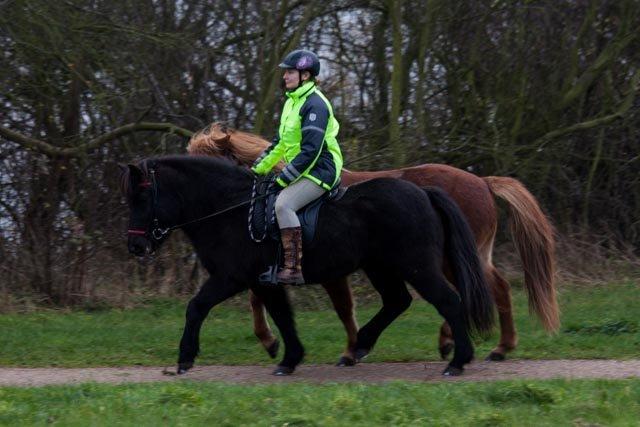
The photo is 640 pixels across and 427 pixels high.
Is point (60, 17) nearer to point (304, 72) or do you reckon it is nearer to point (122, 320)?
point (122, 320)

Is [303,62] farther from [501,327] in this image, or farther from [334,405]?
[501,327]

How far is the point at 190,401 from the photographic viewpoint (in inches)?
253

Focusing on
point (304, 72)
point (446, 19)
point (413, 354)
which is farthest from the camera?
point (446, 19)

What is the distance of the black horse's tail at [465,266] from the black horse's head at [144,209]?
2288 mm

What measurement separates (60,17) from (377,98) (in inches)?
202

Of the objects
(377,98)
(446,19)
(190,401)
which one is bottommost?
(190,401)

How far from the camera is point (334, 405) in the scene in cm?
621

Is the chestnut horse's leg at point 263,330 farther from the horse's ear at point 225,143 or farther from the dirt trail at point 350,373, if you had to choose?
the horse's ear at point 225,143

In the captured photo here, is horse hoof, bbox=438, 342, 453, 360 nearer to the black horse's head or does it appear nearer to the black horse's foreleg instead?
the black horse's foreleg

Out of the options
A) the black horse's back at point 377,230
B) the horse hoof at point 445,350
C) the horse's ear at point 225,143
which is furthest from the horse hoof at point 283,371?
the horse's ear at point 225,143

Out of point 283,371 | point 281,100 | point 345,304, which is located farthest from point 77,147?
point 283,371

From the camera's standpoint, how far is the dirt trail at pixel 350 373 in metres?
7.96

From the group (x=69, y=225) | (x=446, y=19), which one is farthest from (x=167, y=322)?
(x=446, y=19)

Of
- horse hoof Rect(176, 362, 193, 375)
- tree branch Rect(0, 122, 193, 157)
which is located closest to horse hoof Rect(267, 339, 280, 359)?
horse hoof Rect(176, 362, 193, 375)
